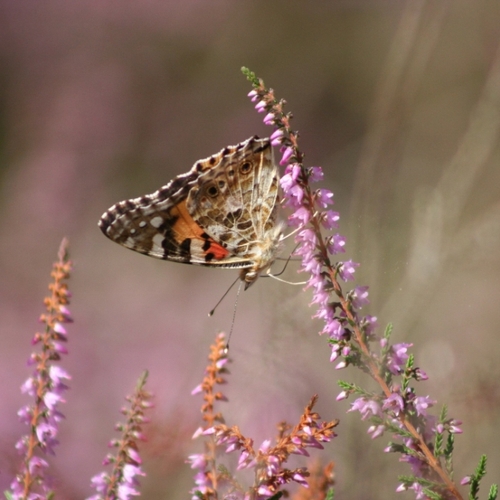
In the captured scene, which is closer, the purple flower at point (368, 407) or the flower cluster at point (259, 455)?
the flower cluster at point (259, 455)

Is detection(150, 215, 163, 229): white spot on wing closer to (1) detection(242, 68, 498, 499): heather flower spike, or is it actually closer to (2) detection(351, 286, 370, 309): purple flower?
(1) detection(242, 68, 498, 499): heather flower spike

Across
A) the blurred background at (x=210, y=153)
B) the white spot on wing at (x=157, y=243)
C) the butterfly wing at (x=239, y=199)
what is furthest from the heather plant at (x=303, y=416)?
the blurred background at (x=210, y=153)

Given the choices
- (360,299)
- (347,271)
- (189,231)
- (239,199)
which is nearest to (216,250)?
(189,231)

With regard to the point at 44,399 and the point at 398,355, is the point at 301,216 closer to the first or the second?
the point at 398,355

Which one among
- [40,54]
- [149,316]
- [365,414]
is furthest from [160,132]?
[365,414]

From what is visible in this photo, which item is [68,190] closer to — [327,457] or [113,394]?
[113,394]

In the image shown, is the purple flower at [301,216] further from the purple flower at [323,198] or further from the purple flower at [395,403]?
the purple flower at [395,403]
